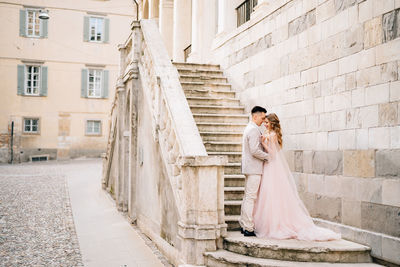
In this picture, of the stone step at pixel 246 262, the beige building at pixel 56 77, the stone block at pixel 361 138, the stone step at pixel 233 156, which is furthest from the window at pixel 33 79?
the stone block at pixel 361 138

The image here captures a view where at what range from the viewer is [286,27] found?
7891 millimetres

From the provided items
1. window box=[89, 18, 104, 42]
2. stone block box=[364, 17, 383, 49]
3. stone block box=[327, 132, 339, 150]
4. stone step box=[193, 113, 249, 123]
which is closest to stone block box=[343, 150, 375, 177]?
stone block box=[327, 132, 339, 150]

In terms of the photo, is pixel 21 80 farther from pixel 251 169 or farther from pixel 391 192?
pixel 391 192

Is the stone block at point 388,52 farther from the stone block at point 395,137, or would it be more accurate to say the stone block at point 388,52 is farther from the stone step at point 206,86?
the stone step at point 206,86

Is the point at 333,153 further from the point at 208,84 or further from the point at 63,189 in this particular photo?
the point at 63,189

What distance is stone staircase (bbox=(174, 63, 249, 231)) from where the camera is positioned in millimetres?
7230

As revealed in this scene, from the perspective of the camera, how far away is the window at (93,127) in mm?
27234

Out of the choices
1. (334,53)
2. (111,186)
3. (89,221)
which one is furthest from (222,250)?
(111,186)

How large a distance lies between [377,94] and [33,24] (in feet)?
83.1

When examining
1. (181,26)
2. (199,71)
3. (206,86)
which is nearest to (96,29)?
(181,26)

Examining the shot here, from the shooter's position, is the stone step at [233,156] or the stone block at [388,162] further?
the stone step at [233,156]

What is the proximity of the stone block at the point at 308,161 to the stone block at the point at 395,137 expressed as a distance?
1.70 m

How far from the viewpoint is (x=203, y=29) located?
13000mm

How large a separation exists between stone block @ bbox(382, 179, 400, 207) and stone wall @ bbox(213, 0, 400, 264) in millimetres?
12
